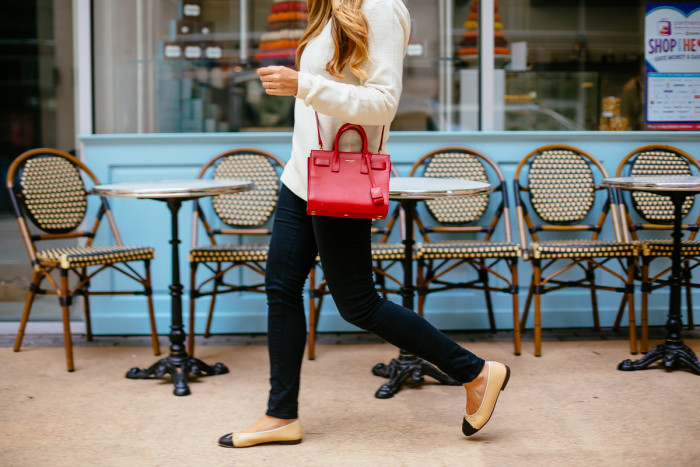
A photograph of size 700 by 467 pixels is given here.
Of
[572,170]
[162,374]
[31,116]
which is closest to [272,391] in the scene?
[162,374]

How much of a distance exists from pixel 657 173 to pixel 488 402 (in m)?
2.20

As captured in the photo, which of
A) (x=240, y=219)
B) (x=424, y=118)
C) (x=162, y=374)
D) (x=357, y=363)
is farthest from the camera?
(x=424, y=118)

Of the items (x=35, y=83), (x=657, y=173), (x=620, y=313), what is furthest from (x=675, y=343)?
(x=35, y=83)

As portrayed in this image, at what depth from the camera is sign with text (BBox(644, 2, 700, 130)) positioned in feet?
14.1

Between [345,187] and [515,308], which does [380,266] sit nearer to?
[515,308]

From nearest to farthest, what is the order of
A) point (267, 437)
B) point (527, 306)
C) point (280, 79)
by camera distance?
1. point (280, 79)
2. point (267, 437)
3. point (527, 306)

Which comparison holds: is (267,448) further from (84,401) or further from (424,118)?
(424,118)

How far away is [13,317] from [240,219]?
1417 mm

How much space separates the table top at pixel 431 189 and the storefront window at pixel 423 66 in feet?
4.58

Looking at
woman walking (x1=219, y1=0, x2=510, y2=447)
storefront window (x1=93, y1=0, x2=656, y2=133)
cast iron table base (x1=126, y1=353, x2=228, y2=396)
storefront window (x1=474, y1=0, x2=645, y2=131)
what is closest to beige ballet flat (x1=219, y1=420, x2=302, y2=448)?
woman walking (x1=219, y1=0, x2=510, y2=447)

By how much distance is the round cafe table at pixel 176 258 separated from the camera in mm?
2916

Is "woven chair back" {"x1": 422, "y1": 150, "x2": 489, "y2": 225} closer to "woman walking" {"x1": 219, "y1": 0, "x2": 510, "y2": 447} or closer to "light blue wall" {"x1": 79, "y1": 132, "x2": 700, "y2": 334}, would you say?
"light blue wall" {"x1": 79, "y1": 132, "x2": 700, "y2": 334}

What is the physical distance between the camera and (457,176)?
12.9 ft

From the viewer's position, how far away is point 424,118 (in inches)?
177
